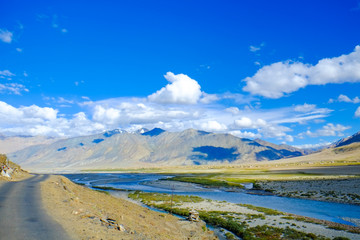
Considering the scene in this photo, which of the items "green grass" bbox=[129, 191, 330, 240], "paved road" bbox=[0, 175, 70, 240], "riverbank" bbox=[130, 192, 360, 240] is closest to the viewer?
"paved road" bbox=[0, 175, 70, 240]

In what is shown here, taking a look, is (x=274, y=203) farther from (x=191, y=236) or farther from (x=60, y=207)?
(x=60, y=207)

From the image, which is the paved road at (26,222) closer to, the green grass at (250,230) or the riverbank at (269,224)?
the green grass at (250,230)

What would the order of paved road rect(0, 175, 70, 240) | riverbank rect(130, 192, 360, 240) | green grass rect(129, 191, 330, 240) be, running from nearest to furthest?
paved road rect(0, 175, 70, 240), green grass rect(129, 191, 330, 240), riverbank rect(130, 192, 360, 240)

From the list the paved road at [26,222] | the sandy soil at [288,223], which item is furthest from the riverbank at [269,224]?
the paved road at [26,222]

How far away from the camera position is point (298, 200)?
189ft

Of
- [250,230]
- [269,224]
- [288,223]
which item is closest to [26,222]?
[250,230]

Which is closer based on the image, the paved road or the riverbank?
the paved road

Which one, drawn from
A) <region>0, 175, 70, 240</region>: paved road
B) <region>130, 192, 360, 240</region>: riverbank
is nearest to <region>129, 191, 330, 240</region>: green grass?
<region>130, 192, 360, 240</region>: riverbank

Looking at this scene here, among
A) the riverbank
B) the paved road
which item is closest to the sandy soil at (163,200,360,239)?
the riverbank

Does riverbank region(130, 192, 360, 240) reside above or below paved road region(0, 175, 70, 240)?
below

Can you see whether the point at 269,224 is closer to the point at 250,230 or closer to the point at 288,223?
the point at 288,223

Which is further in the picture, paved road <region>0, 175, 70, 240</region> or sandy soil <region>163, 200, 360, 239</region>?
sandy soil <region>163, 200, 360, 239</region>

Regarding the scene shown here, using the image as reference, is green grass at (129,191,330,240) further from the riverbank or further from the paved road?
the paved road

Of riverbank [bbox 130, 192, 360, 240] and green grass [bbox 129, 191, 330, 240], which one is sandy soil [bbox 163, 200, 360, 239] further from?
green grass [bbox 129, 191, 330, 240]
